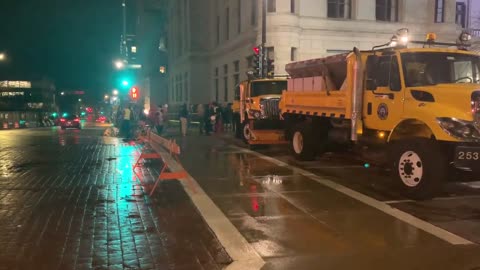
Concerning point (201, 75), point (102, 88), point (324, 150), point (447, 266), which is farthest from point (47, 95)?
point (447, 266)

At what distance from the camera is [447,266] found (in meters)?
5.29

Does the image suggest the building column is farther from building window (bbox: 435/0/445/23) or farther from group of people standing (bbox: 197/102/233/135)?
group of people standing (bbox: 197/102/233/135)

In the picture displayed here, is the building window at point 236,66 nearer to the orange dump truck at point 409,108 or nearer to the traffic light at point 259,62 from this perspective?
the traffic light at point 259,62

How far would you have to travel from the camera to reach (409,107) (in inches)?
358

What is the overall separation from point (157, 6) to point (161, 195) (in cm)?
7045

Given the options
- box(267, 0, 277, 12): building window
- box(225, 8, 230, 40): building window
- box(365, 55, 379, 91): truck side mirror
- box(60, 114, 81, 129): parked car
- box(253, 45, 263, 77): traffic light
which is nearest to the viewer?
box(365, 55, 379, 91): truck side mirror

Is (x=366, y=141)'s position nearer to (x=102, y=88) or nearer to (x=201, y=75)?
(x=201, y=75)

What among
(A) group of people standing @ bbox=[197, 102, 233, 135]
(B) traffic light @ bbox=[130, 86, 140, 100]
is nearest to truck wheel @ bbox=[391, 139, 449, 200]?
(A) group of people standing @ bbox=[197, 102, 233, 135]

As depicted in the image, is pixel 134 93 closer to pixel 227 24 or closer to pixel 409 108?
pixel 227 24

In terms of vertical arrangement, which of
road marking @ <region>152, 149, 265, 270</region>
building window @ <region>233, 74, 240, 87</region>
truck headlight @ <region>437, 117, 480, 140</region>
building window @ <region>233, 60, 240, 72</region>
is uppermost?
building window @ <region>233, 60, 240, 72</region>

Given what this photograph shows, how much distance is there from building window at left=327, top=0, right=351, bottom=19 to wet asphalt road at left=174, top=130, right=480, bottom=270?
727 inches

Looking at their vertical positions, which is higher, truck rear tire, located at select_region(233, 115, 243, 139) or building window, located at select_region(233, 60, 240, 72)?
building window, located at select_region(233, 60, 240, 72)

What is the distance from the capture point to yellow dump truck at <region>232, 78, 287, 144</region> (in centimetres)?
1655

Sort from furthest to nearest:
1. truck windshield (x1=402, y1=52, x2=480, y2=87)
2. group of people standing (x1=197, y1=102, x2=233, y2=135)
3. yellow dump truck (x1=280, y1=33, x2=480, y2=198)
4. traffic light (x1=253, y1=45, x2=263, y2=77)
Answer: group of people standing (x1=197, y1=102, x2=233, y2=135) → traffic light (x1=253, y1=45, x2=263, y2=77) → truck windshield (x1=402, y1=52, x2=480, y2=87) → yellow dump truck (x1=280, y1=33, x2=480, y2=198)
